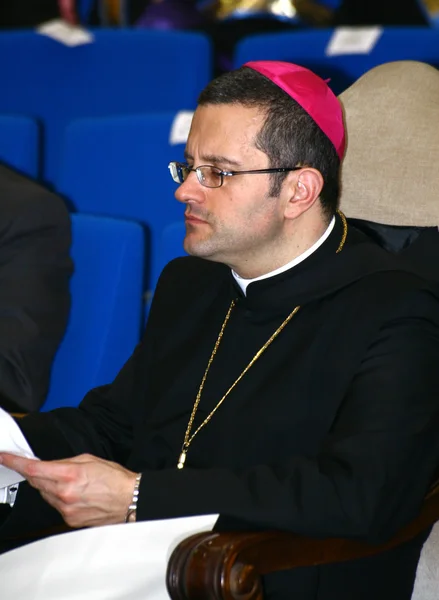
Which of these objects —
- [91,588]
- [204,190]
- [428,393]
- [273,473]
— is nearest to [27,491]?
[91,588]

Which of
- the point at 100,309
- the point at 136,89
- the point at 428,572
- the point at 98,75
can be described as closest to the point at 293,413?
the point at 428,572

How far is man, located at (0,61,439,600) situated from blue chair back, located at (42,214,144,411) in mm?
388

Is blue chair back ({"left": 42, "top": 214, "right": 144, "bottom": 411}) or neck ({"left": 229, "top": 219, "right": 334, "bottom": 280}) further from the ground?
A: neck ({"left": 229, "top": 219, "right": 334, "bottom": 280})

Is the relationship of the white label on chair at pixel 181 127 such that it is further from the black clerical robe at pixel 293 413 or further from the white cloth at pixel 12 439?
the white cloth at pixel 12 439

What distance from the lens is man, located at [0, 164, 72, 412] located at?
2486 millimetres

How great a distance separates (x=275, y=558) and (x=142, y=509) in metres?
0.24

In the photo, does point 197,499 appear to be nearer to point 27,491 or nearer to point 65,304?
point 27,491

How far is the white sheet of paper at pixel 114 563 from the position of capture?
1.62 meters

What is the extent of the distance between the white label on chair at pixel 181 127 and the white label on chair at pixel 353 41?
82 cm

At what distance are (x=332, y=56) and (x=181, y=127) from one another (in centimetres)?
87

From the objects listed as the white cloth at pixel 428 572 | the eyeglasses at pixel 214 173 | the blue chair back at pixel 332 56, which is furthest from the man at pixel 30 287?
the blue chair back at pixel 332 56

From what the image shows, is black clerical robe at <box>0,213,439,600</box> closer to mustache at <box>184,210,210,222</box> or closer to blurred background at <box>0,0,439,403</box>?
mustache at <box>184,210,210,222</box>

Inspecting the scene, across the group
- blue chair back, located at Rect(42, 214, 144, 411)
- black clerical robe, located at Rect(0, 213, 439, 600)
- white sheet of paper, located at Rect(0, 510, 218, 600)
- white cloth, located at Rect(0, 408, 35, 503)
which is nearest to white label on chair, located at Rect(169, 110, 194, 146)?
blue chair back, located at Rect(42, 214, 144, 411)

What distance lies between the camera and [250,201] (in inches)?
75.9
